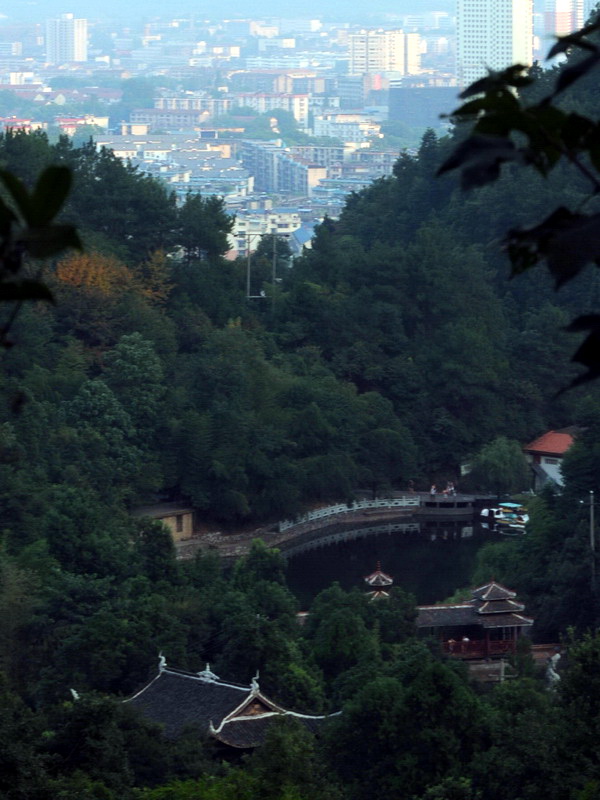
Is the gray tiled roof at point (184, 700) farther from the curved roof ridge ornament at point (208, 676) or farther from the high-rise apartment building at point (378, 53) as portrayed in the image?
the high-rise apartment building at point (378, 53)

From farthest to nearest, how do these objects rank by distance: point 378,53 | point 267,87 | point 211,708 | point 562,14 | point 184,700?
1. point 378,53
2. point 267,87
3. point 562,14
4. point 184,700
5. point 211,708

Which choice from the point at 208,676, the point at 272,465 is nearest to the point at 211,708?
the point at 208,676

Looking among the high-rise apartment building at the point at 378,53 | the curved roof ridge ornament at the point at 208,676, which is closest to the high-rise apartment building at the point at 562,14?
the high-rise apartment building at the point at 378,53

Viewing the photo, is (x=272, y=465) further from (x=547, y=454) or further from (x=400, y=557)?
(x=547, y=454)

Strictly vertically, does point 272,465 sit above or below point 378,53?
below

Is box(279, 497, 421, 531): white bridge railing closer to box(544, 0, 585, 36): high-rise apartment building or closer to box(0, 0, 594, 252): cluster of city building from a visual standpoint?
box(0, 0, 594, 252): cluster of city building

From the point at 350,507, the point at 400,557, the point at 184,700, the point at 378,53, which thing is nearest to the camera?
the point at 184,700
